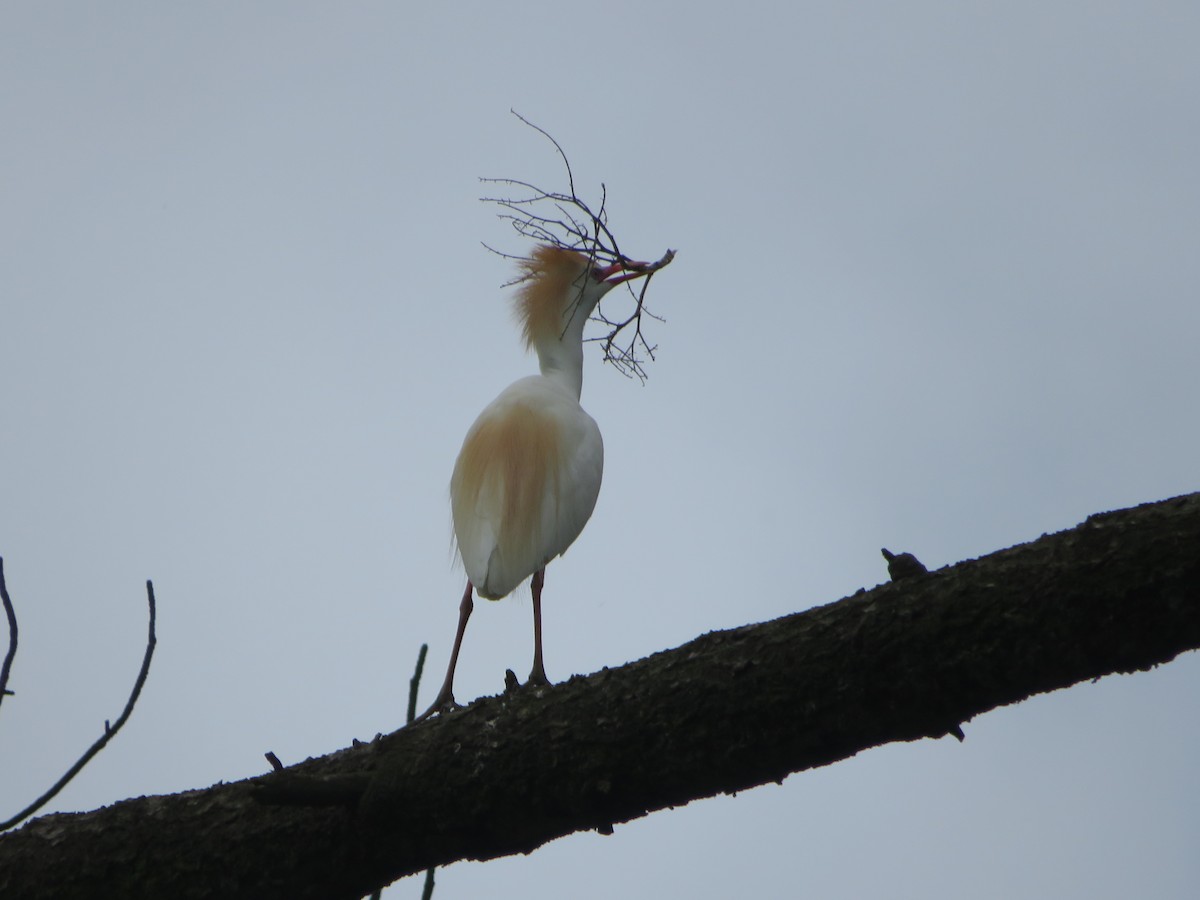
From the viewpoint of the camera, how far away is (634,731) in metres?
2.37

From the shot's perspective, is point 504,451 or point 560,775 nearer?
point 560,775

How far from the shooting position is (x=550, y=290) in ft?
19.6

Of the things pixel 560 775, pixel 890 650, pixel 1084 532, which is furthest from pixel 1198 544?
pixel 560 775

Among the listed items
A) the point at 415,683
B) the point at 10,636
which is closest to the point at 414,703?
the point at 415,683

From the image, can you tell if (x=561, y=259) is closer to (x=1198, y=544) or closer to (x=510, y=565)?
(x=510, y=565)

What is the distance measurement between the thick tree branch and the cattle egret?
5.88 ft

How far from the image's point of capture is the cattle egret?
455cm

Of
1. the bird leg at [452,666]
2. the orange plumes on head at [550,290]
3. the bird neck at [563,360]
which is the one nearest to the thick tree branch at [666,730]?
the bird leg at [452,666]

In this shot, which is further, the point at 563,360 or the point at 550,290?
the point at 550,290

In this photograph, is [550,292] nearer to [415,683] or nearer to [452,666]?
[452,666]

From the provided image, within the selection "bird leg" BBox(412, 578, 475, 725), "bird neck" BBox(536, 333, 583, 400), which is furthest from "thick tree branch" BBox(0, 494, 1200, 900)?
"bird neck" BBox(536, 333, 583, 400)

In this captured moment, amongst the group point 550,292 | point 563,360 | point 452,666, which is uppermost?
point 550,292

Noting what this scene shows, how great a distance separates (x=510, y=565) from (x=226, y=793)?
2041 mm

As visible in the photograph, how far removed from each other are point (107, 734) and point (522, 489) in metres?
2.40
